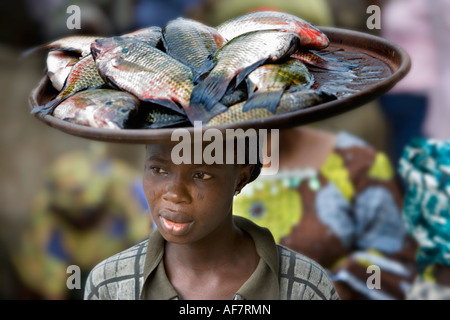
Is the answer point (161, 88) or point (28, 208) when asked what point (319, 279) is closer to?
point (161, 88)

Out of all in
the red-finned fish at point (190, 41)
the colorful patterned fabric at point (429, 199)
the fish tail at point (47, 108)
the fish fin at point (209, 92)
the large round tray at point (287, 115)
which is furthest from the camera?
the colorful patterned fabric at point (429, 199)

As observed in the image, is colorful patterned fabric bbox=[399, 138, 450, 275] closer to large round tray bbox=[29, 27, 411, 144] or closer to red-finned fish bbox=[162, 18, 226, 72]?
large round tray bbox=[29, 27, 411, 144]

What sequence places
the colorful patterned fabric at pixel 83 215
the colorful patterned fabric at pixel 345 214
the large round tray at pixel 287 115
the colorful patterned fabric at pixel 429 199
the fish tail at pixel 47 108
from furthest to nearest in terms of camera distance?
the colorful patterned fabric at pixel 83 215, the colorful patterned fabric at pixel 345 214, the colorful patterned fabric at pixel 429 199, the fish tail at pixel 47 108, the large round tray at pixel 287 115

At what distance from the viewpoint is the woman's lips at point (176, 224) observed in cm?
187

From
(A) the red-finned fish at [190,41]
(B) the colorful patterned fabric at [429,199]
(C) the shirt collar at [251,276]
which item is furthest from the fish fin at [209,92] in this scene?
(B) the colorful patterned fabric at [429,199]

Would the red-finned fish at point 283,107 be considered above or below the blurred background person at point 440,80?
above

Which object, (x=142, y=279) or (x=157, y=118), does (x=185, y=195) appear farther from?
(x=142, y=279)

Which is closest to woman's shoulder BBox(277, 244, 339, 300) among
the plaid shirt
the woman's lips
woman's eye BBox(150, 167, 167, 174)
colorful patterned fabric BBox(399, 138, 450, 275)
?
the plaid shirt

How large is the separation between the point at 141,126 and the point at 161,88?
0.41 ft

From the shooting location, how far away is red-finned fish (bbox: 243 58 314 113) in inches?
66.9

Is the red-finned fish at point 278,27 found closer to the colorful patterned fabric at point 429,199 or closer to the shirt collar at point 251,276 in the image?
the shirt collar at point 251,276

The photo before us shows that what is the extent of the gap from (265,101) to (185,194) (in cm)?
37

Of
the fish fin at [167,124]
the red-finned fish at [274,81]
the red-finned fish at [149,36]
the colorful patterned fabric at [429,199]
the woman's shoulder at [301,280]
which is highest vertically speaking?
the red-finned fish at [149,36]

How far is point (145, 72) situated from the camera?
1832 mm
